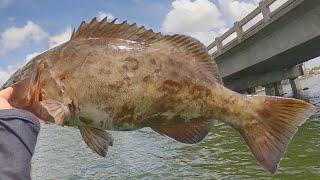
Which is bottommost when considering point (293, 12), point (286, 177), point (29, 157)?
point (286, 177)

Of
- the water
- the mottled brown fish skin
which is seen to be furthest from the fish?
the water

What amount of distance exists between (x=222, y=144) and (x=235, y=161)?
3.90 meters

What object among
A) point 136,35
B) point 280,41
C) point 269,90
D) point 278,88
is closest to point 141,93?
point 136,35

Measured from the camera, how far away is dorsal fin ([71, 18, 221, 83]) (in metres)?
3.13

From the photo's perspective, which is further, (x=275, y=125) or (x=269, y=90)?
(x=269, y=90)

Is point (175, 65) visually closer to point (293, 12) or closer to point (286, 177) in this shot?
point (286, 177)

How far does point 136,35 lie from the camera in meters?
3.14

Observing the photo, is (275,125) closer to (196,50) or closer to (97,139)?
(196,50)

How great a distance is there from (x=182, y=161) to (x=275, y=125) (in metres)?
11.1

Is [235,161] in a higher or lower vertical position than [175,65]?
lower

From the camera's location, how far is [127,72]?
3.00 m

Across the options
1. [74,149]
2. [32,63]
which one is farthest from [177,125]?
[74,149]

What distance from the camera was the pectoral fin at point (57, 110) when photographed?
2.74m

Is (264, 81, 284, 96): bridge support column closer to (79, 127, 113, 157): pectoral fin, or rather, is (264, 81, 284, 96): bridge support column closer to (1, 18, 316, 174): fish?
(1, 18, 316, 174): fish
